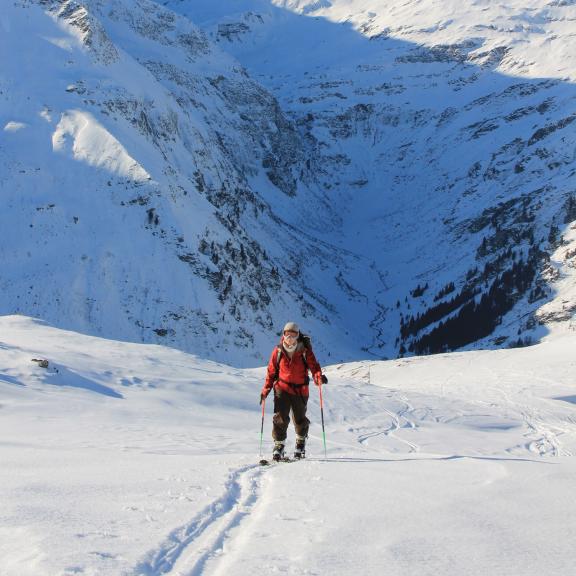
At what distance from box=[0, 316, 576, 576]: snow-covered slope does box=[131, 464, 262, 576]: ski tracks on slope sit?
2 centimetres

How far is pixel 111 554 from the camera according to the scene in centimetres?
507

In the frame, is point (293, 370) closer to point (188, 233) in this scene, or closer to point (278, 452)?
point (278, 452)

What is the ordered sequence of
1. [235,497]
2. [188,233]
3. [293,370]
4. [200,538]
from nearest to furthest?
[200,538] → [235,497] → [293,370] → [188,233]

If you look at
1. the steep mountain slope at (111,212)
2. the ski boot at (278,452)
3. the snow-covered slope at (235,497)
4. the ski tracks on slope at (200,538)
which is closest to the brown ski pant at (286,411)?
the ski boot at (278,452)

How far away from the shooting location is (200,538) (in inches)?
231

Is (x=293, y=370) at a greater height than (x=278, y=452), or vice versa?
(x=293, y=370)

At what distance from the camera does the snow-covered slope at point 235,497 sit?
16.5 ft

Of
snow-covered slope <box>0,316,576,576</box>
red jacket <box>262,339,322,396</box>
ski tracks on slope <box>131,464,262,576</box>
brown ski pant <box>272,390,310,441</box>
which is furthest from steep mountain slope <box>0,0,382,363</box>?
ski tracks on slope <box>131,464,262,576</box>

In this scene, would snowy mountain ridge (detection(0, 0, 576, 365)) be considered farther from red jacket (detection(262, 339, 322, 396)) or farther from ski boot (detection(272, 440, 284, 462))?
red jacket (detection(262, 339, 322, 396))

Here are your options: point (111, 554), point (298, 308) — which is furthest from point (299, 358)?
point (298, 308)

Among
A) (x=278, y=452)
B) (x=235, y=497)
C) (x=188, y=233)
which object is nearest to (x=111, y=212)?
(x=188, y=233)

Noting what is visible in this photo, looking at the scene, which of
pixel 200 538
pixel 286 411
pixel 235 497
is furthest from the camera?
pixel 286 411

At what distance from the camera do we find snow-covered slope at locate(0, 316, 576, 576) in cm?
502

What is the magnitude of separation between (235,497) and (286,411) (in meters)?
4.36
